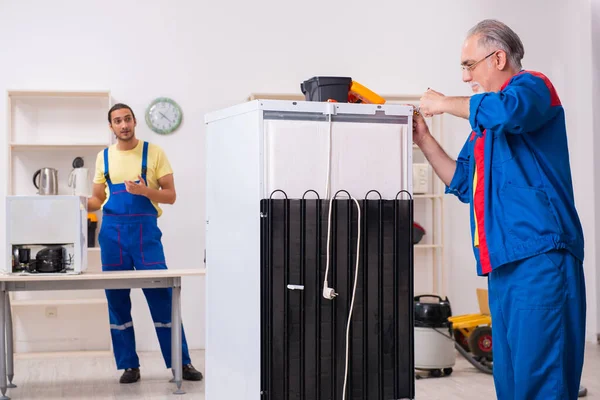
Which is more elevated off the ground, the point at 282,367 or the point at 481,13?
the point at 481,13

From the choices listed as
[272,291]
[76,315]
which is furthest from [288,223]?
[76,315]

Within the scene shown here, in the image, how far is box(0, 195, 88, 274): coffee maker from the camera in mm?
4137

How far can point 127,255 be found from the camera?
15.0ft

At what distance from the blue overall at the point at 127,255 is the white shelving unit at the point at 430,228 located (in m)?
1.91

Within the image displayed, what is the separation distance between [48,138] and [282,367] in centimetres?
421

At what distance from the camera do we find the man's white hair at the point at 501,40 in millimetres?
2254

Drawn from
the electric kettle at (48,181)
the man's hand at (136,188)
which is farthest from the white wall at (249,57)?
the man's hand at (136,188)

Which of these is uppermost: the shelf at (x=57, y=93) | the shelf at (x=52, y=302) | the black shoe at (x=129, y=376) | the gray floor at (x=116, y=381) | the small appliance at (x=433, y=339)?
the shelf at (x=57, y=93)

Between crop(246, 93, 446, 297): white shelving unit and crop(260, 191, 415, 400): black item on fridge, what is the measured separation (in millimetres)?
3986

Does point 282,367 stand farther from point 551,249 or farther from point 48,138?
point 48,138

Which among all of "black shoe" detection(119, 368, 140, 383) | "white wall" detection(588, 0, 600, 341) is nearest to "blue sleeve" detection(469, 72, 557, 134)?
"black shoe" detection(119, 368, 140, 383)

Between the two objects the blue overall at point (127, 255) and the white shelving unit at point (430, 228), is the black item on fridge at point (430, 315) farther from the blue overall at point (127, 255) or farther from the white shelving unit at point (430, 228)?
the blue overall at point (127, 255)

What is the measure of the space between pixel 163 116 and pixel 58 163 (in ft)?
2.77

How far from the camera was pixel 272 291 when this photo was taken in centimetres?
206
